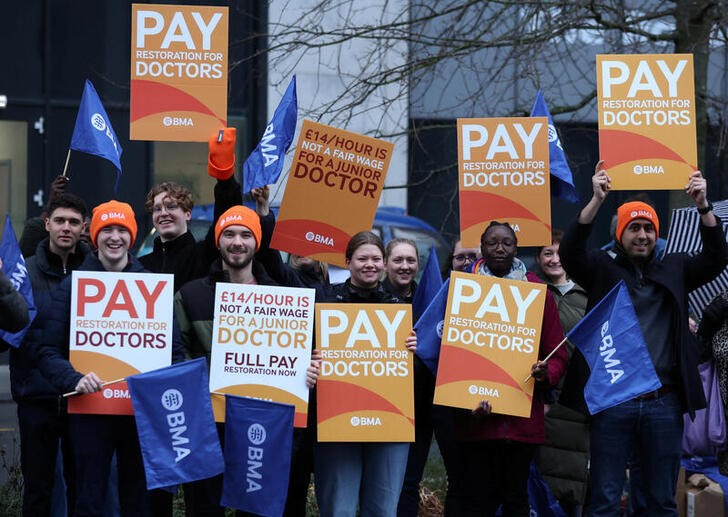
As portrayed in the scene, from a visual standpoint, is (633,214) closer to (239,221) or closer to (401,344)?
(401,344)

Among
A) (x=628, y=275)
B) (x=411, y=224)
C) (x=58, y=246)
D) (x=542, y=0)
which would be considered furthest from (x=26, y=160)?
(x=628, y=275)

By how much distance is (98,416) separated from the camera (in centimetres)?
637

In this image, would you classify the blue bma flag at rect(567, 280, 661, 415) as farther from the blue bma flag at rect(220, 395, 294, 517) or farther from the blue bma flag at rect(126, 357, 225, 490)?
the blue bma flag at rect(126, 357, 225, 490)

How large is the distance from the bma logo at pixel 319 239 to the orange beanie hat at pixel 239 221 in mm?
1158

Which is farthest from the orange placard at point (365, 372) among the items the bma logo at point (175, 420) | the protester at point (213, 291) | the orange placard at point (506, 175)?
the orange placard at point (506, 175)

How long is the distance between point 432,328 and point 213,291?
3.84ft

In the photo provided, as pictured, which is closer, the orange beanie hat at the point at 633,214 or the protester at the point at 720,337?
the orange beanie hat at the point at 633,214

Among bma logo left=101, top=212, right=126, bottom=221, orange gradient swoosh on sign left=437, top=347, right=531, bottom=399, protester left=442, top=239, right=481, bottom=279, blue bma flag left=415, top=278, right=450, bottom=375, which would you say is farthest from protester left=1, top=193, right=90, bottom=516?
protester left=442, top=239, right=481, bottom=279

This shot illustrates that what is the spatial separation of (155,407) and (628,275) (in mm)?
2584

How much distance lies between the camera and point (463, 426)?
6902 millimetres

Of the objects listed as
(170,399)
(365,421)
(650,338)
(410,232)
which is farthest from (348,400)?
(410,232)

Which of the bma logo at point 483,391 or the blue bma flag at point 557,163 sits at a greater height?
the blue bma flag at point 557,163

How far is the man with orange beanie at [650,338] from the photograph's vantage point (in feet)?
22.5

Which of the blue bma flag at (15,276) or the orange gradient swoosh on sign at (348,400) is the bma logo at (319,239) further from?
the blue bma flag at (15,276)
